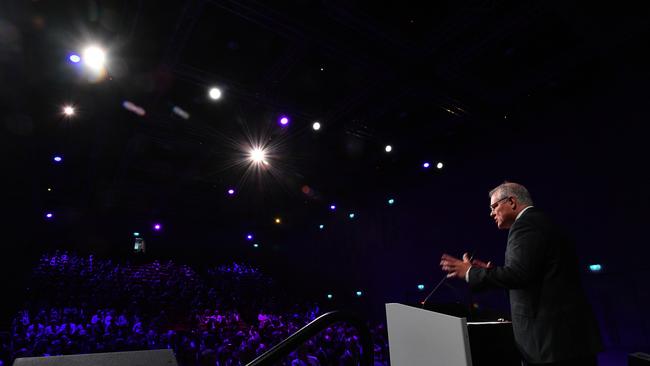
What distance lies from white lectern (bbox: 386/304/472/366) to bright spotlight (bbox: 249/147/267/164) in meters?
8.63

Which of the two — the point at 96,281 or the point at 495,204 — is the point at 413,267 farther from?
the point at 96,281

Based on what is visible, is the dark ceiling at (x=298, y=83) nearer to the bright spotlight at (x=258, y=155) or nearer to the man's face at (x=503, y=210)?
the bright spotlight at (x=258, y=155)

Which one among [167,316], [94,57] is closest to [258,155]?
[94,57]

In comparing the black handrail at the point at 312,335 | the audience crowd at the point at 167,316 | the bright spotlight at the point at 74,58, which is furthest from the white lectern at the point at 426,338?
the bright spotlight at the point at 74,58

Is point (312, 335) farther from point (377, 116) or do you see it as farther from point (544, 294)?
point (377, 116)

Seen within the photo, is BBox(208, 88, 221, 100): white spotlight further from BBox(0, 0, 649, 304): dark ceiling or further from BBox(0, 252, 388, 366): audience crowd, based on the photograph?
BBox(0, 252, 388, 366): audience crowd

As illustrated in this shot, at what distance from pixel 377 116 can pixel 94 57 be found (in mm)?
5823

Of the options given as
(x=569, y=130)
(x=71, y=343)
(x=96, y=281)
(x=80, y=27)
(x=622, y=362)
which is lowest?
(x=622, y=362)

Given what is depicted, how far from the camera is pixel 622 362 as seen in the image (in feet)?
21.0

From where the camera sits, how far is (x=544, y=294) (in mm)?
2047

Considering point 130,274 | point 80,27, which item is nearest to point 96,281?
point 130,274

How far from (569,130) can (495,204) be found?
7.44 metres

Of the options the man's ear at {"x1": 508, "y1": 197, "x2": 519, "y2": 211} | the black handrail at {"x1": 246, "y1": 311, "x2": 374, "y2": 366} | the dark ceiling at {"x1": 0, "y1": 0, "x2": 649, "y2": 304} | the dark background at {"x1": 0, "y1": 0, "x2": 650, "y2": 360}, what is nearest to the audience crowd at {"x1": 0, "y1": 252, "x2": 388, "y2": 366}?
the dark background at {"x1": 0, "y1": 0, "x2": 650, "y2": 360}

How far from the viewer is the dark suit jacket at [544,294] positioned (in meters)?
1.96
